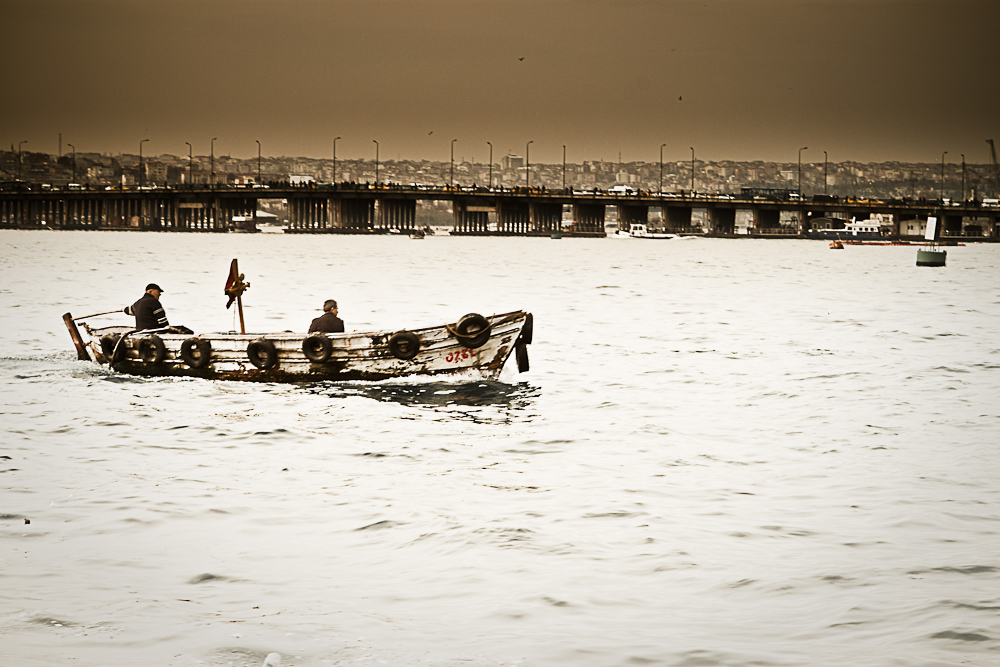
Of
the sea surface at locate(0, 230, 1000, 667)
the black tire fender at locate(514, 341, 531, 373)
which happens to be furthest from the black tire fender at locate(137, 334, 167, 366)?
the black tire fender at locate(514, 341, 531, 373)

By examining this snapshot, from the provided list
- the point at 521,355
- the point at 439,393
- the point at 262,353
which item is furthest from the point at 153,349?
the point at 521,355

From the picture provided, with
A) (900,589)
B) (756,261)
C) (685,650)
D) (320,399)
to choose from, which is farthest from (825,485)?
(756,261)

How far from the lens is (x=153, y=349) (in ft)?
78.4

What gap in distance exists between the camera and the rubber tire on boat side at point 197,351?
23500 mm

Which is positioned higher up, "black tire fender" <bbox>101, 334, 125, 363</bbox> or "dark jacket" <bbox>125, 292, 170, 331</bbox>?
"dark jacket" <bbox>125, 292, 170, 331</bbox>

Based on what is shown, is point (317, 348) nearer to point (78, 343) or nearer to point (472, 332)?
point (472, 332)

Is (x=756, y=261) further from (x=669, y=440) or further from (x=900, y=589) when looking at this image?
(x=900, y=589)

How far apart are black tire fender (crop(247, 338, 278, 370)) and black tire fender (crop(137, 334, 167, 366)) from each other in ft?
7.57

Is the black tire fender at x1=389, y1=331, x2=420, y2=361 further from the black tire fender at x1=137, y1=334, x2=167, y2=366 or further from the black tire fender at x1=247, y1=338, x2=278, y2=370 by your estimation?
the black tire fender at x1=137, y1=334, x2=167, y2=366

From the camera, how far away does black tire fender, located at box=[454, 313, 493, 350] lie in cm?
2244

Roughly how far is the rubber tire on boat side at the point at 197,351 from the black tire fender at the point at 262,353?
A: 3.58 ft

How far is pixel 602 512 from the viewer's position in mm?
13039

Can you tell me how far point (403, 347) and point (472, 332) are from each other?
1517mm

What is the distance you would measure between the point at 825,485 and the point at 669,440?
12.7ft
